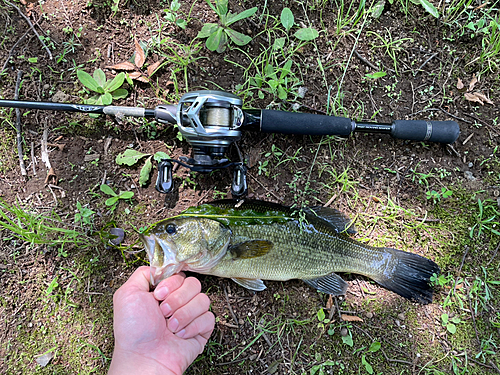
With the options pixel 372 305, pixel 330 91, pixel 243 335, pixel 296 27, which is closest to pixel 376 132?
pixel 330 91

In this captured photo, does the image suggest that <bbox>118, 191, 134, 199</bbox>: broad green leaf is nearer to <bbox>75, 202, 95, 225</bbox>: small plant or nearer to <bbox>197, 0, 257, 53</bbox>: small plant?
<bbox>75, 202, 95, 225</bbox>: small plant

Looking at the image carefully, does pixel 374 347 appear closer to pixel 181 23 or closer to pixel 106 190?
pixel 106 190

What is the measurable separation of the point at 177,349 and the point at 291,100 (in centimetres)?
255

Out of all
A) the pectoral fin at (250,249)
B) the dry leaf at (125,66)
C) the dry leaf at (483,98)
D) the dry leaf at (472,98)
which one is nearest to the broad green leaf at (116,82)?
the dry leaf at (125,66)

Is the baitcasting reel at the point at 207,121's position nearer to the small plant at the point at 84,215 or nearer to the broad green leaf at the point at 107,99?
the broad green leaf at the point at 107,99

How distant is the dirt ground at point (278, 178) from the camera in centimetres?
319

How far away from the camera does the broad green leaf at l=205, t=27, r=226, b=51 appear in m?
3.23

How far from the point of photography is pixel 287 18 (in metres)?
3.25

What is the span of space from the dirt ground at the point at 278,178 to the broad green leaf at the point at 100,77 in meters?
0.11

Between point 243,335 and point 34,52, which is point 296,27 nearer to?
point 34,52

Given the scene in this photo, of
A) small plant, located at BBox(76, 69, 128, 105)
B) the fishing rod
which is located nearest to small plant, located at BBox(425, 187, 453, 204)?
the fishing rod

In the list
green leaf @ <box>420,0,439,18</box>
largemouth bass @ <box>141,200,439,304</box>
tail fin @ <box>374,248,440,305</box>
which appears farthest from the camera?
green leaf @ <box>420,0,439,18</box>

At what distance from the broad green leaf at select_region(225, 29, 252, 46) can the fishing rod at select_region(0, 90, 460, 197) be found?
32.5 inches

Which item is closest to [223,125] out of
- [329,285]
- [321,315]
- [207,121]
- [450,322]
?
[207,121]
